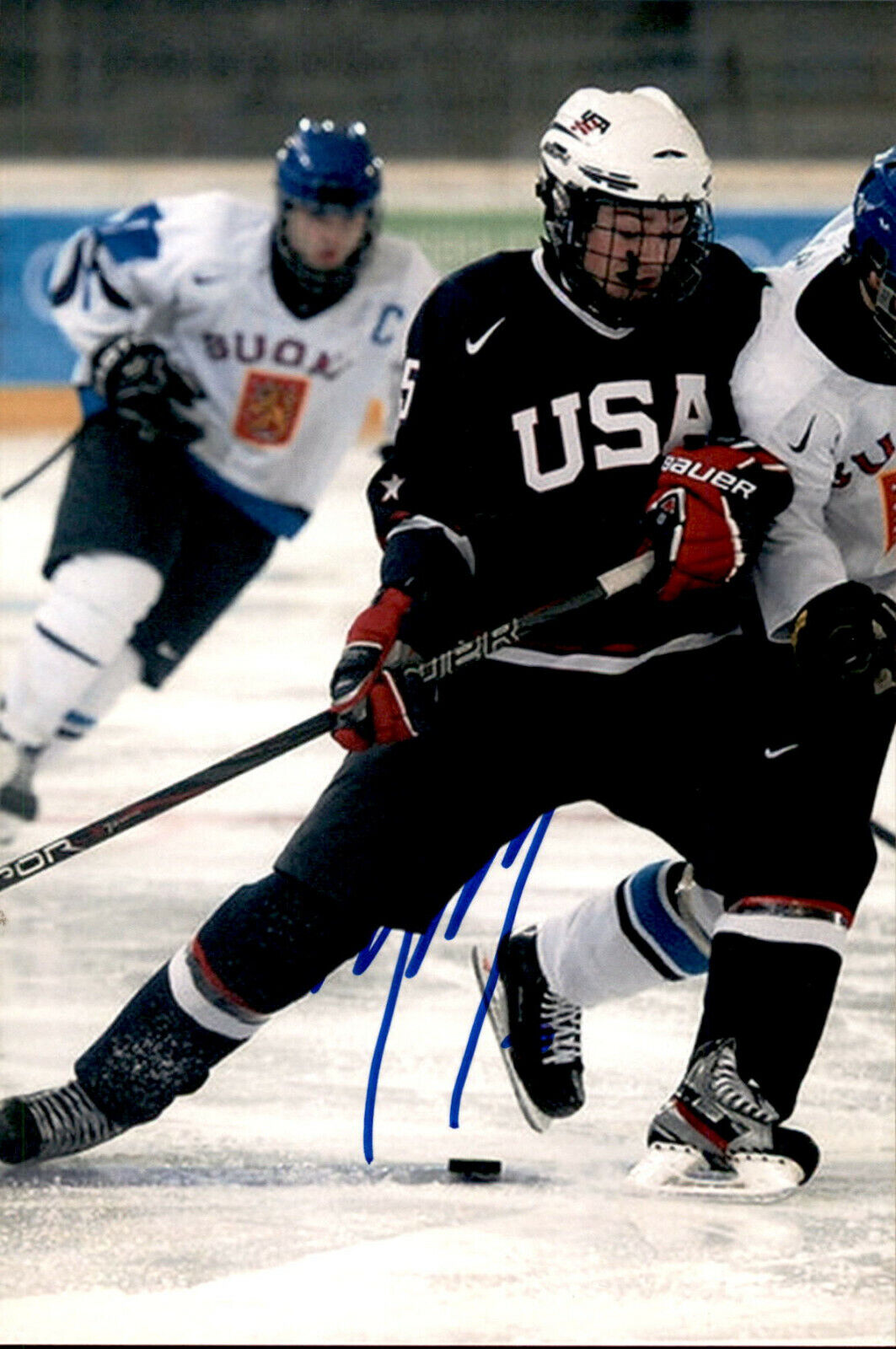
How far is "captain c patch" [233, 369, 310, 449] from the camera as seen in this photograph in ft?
12.9

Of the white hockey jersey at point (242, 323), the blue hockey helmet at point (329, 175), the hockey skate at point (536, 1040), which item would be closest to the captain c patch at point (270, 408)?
the white hockey jersey at point (242, 323)

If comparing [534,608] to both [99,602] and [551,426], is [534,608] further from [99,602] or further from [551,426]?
[99,602]

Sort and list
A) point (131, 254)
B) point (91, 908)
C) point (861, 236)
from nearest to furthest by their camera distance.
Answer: point (861, 236) → point (91, 908) → point (131, 254)

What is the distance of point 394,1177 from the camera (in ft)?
8.00

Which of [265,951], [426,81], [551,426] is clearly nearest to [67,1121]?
[265,951]

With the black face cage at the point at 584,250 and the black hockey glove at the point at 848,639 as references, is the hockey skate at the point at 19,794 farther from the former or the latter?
the black hockey glove at the point at 848,639

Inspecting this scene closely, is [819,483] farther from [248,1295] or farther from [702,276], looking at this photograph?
[248,1295]

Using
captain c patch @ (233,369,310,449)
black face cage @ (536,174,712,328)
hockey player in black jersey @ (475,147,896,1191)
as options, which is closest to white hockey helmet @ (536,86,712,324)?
black face cage @ (536,174,712,328)

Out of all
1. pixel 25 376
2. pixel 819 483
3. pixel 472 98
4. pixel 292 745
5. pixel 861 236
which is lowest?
pixel 25 376

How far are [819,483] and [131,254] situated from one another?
1.80 metres

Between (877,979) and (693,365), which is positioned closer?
(693,365)

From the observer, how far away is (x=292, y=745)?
7.67 feet

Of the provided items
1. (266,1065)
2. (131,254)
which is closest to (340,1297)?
(266,1065)

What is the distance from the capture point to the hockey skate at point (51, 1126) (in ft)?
7.77
